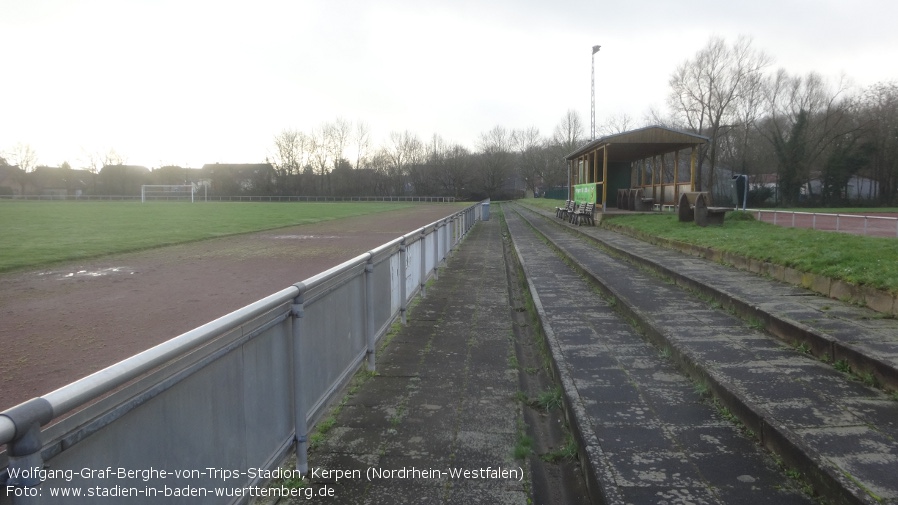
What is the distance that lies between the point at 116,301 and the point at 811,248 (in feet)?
31.6

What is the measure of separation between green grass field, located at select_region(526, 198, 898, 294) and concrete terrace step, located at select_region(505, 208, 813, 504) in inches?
94.6

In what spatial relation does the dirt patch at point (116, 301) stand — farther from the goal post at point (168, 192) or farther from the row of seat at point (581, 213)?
the goal post at point (168, 192)

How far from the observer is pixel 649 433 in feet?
11.8

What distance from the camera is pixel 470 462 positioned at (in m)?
3.38

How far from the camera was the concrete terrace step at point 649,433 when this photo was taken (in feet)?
9.45

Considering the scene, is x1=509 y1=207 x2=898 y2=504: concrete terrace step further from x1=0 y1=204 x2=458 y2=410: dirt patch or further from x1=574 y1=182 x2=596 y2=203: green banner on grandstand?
x1=574 y1=182 x2=596 y2=203: green banner on grandstand

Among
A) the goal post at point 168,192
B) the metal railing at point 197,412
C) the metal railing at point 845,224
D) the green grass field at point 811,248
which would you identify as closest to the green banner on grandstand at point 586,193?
the metal railing at point 845,224

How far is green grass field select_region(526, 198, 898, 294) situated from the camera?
613cm

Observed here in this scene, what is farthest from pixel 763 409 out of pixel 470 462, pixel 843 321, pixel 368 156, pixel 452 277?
pixel 368 156

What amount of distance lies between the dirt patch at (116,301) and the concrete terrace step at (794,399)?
500 centimetres

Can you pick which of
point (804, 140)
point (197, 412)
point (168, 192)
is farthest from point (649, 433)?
point (168, 192)

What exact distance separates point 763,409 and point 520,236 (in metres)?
17.8

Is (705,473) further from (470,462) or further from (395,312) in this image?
(395,312)

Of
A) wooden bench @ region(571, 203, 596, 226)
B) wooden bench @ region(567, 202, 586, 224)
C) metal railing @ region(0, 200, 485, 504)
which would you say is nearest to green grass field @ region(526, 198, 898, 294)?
metal railing @ region(0, 200, 485, 504)
